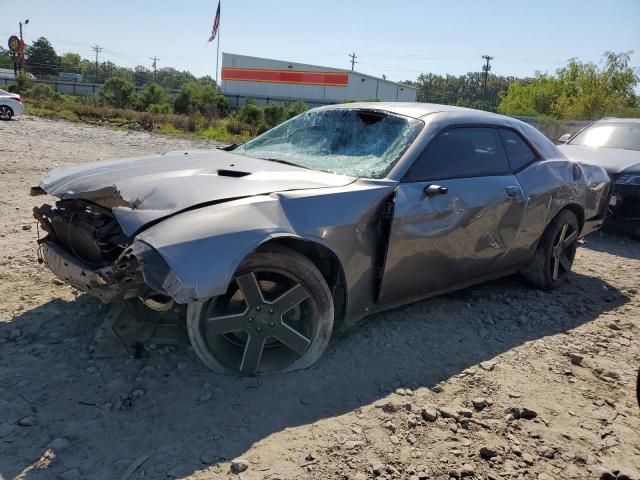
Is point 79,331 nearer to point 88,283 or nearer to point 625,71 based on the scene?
point 88,283

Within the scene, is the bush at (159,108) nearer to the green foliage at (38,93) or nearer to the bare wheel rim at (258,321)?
the green foliage at (38,93)

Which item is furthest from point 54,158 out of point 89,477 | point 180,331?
point 89,477

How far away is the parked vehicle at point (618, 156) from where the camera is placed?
6.75 metres

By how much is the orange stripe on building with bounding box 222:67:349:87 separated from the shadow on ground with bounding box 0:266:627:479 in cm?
4899

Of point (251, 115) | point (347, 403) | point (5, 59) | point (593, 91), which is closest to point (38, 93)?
point (251, 115)

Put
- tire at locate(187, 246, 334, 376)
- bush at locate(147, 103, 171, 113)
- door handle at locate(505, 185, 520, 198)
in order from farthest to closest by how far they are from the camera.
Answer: bush at locate(147, 103, 171, 113), door handle at locate(505, 185, 520, 198), tire at locate(187, 246, 334, 376)

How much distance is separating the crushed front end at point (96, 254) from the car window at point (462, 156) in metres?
1.76

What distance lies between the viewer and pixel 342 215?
2959 mm

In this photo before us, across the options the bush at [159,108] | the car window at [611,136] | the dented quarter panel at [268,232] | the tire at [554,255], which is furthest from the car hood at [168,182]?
the bush at [159,108]

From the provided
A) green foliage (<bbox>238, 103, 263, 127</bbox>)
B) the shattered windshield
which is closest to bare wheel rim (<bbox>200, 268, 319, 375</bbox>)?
the shattered windshield

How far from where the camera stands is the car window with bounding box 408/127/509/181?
3.47m

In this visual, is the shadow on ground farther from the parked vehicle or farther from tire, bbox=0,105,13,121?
tire, bbox=0,105,13,121

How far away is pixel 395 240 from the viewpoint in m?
3.16

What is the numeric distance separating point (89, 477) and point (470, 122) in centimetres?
332
